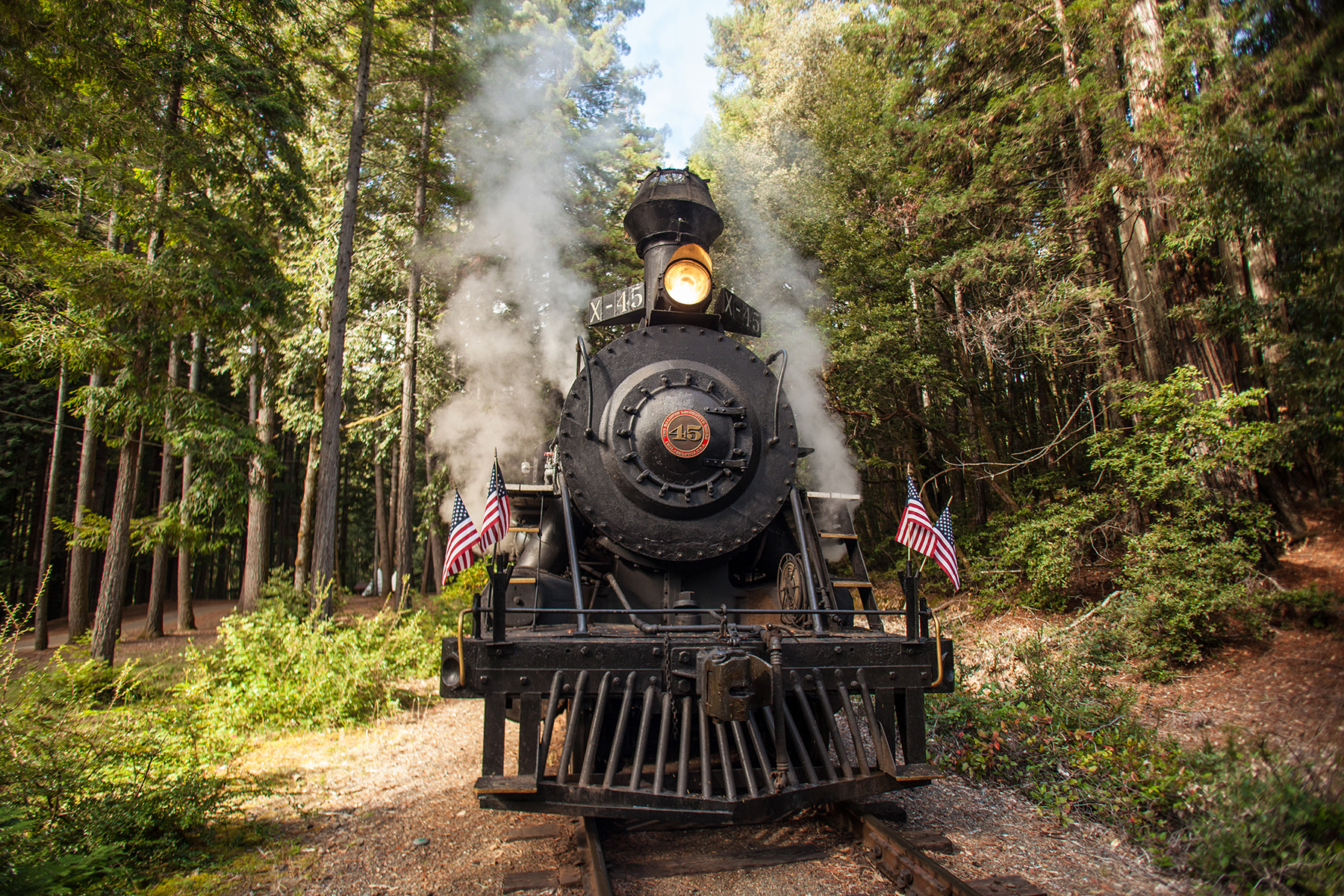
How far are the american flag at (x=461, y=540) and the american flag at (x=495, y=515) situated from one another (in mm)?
70

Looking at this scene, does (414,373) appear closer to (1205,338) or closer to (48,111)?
(48,111)

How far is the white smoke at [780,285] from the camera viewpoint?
31.4 feet

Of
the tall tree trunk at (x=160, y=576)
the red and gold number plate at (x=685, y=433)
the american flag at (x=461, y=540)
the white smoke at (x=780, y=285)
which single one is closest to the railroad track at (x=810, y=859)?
the american flag at (x=461, y=540)

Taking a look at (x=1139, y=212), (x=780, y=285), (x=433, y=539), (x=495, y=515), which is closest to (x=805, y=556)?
(x=495, y=515)

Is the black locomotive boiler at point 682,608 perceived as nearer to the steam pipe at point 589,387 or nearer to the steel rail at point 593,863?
the steam pipe at point 589,387

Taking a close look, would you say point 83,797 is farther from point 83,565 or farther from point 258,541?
point 258,541

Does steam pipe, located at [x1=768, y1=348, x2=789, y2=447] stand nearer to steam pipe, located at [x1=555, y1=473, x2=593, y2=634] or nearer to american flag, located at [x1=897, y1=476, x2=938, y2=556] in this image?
american flag, located at [x1=897, y1=476, x2=938, y2=556]

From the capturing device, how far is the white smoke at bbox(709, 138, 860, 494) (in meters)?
9.56

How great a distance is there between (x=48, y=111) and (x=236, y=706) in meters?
5.66

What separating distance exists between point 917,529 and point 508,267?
409 inches

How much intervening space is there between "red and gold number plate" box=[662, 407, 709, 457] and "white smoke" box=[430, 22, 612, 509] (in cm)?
806

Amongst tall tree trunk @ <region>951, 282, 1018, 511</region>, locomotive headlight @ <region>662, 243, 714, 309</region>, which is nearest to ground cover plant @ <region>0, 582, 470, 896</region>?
locomotive headlight @ <region>662, 243, 714, 309</region>

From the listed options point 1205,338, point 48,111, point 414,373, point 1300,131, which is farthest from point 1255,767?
point 414,373

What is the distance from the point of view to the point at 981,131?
1006cm
